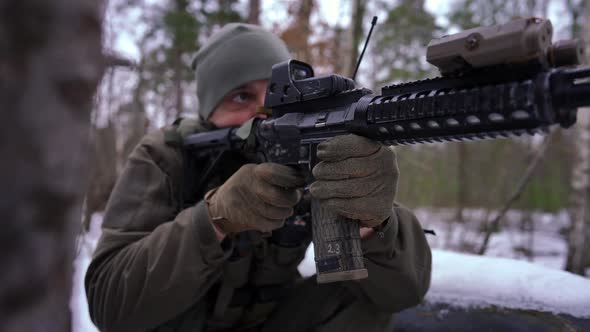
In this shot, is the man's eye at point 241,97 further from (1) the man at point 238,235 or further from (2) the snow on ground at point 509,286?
(2) the snow on ground at point 509,286

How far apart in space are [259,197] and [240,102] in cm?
81

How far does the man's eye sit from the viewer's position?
2.38 metres

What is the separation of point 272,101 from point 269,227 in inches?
21.8

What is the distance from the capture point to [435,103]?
128cm

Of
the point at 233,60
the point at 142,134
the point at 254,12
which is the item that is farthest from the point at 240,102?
the point at 254,12

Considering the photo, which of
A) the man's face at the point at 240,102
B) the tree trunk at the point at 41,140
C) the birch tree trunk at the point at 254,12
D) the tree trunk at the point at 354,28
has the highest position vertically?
the birch tree trunk at the point at 254,12

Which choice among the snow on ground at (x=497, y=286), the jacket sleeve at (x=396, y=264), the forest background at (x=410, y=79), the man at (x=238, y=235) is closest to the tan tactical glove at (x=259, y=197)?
the man at (x=238, y=235)

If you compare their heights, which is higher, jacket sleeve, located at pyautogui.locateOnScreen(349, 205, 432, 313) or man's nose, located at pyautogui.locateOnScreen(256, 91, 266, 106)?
man's nose, located at pyautogui.locateOnScreen(256, 91, 266, 106)

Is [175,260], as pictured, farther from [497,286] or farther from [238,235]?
[497,286]

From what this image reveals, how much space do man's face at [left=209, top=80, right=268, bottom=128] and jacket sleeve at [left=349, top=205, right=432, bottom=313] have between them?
3.20ft

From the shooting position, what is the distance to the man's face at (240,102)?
2.36 m

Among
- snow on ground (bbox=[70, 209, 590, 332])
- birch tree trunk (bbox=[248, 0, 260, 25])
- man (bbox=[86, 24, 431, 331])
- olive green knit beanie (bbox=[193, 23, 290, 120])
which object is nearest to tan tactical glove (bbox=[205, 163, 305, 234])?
man (bbox=[86, 24, 431, 331])

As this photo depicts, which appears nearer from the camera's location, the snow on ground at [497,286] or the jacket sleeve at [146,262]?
the jacket sleeve at [146,262]

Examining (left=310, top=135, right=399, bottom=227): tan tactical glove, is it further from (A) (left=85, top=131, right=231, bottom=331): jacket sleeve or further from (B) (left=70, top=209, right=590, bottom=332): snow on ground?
(B) (left=70, top=209, right=590, bottom=332): snow on ground
